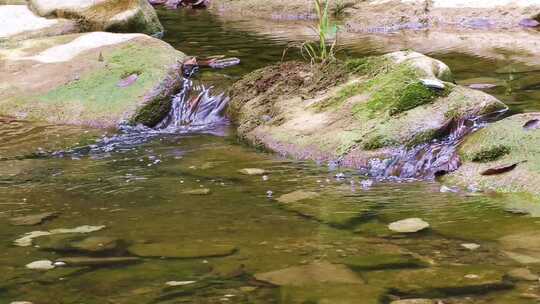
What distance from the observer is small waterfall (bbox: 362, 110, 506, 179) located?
13.4ft

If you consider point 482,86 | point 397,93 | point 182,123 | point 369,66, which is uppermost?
point 369,66

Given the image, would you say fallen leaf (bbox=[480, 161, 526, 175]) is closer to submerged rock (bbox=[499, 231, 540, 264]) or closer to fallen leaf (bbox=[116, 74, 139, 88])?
submerged rock (bbox=[499, 231, 540, 264])

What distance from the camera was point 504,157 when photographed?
12.7 feet

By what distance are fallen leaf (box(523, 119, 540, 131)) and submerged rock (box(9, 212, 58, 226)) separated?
262cm

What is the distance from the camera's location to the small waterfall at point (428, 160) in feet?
13.4

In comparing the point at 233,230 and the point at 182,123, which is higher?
the point at 233,230

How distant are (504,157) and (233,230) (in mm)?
1645

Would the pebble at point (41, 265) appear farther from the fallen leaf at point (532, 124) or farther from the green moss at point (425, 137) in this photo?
the fallen leaf at point (532, 124)

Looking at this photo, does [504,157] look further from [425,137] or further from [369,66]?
[369,66]

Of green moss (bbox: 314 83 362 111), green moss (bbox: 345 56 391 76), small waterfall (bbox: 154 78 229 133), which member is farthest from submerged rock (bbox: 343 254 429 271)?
small waterfall (bbox: 154 78 229 133)

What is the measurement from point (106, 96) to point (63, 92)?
1.52ft

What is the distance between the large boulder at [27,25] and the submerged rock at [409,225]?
6.58 meters

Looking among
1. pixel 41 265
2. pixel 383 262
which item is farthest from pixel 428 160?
pixel 41 265

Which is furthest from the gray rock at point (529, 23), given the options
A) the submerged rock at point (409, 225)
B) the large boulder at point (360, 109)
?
the submerged rock at point (409, 225)
